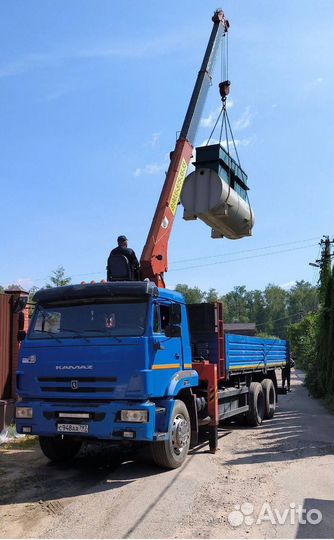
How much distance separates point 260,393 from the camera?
40.0 feet

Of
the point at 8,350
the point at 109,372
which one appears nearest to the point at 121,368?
the point at 109,372

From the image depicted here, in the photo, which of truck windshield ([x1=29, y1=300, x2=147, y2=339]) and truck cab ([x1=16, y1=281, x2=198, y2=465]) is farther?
truck windshield ([x1=29, y1=300, x2=147, y2=339])

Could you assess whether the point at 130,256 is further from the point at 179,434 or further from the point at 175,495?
the point at 175,495

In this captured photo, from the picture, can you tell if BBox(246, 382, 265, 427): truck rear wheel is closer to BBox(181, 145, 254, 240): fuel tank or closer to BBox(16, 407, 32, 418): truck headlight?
BBox(181, 145, 254, 240): fuel tank

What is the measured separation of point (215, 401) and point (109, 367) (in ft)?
8.54

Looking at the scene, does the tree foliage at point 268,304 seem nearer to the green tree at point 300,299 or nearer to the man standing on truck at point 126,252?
the green tree at point 300,299

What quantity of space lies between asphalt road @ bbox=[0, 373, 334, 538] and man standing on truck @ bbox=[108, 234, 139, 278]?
3153 millimetres

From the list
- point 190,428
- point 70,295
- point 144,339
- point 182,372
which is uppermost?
point 70,295

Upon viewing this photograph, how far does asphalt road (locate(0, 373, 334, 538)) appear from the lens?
16.3 feet

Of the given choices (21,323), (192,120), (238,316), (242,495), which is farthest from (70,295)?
(238,316)

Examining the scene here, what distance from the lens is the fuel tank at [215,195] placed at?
998 centimetres

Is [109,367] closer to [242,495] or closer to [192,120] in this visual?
[242,495]

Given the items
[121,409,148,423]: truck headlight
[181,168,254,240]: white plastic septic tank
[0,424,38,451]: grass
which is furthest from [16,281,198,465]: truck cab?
[181,168,254,240]: white plastic septic tank

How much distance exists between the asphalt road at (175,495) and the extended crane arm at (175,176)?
3.40 meters
